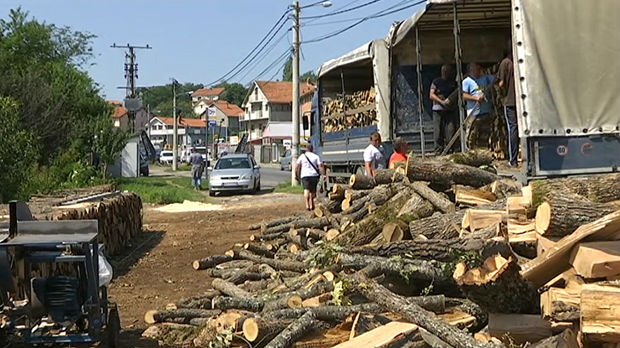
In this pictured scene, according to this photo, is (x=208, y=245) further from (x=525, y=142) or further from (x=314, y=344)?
(x=314, y=344)

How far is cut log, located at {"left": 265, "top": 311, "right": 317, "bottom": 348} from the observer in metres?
6.59

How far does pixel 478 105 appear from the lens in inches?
499

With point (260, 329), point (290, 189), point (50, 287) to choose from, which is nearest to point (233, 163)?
point (290, 189)

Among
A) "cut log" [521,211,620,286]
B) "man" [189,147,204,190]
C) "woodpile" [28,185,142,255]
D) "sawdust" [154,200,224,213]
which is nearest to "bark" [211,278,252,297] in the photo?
"woodpile" [28,185,142,255]

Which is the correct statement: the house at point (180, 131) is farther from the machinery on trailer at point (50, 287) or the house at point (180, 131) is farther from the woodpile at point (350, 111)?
the machinery on trailer at point (50, 287)

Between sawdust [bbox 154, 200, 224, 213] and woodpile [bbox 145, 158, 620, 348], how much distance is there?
14.3m

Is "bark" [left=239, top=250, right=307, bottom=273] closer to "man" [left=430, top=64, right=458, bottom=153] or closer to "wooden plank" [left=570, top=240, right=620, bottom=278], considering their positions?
"man" [left=430, top=64, right=458, bottom=153]

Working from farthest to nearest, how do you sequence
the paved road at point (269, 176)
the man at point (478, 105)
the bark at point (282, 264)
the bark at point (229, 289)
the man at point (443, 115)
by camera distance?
the paved road at point (269, 176) → the man at point (443, 115) → the man at point (478, 105) → the bark at point (282, 264) → the bark at point (229, 289)

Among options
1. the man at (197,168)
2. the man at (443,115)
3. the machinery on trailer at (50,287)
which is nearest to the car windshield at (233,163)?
the man at (197,168)

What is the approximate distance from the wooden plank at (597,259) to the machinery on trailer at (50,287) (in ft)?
13.4

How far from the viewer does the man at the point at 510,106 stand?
37.0 feet

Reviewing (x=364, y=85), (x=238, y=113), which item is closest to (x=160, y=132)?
(x=238, y=113)

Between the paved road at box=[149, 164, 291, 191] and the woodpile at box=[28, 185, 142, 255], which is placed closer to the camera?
the woodpile at box=[28, 185, 142, 255]

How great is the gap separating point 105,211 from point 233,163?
1749 cm
